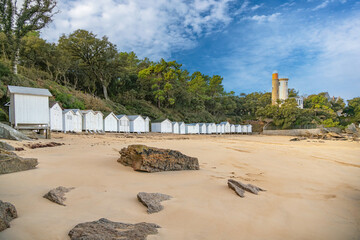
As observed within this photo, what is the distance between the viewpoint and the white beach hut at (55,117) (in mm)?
21203

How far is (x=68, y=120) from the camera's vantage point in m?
23.0

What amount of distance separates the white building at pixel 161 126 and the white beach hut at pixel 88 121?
12.4 m

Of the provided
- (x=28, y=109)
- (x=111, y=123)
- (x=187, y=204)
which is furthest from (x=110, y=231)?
(x=111, y=123)

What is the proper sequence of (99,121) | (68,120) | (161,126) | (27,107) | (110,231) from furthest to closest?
1. (161,126)
2. (99,121)
3. (68,120)
4. (27,107)
5. (110,231)

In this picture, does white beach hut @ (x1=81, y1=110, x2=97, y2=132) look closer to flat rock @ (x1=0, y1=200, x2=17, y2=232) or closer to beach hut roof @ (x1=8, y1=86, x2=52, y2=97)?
beach hut roof @ (x1=8, y1=86, x2=52, y2=97)

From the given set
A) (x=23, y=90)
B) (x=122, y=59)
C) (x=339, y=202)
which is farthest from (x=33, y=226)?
(x=122, y=59)

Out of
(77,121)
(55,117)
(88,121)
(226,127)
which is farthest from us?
(226,127)

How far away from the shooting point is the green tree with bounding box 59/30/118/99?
37.3m

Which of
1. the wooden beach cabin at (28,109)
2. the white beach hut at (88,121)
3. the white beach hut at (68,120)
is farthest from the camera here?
the white beach hut at (88,121)

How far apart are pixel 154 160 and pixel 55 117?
64.6ft

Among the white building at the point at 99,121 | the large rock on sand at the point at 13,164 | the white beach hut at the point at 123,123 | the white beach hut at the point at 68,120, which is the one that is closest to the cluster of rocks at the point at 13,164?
the large rock on sand at the point at 13,164

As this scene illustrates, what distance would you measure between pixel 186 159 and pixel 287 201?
8.61ft

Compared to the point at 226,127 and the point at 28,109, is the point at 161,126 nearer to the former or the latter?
the point at 226,127

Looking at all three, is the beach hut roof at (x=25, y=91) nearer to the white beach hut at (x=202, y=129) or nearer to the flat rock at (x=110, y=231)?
the flat rock at (x=110, y=231)
